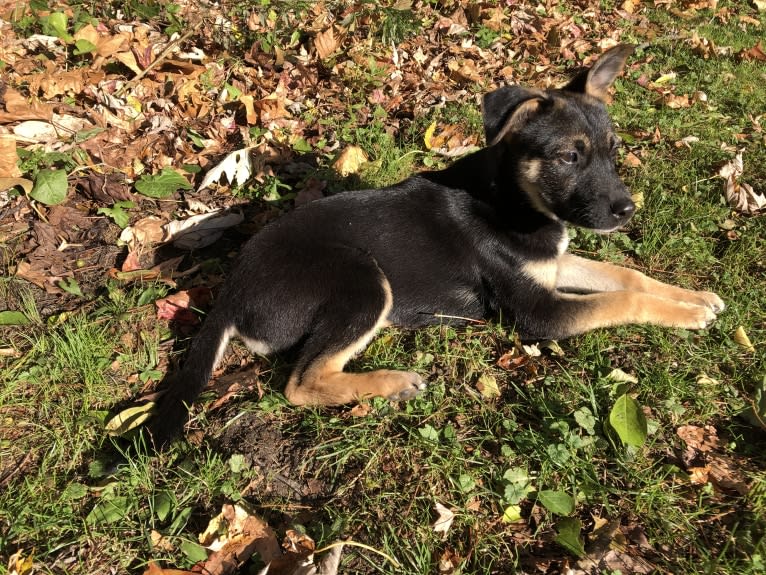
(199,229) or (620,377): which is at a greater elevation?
(620,377)

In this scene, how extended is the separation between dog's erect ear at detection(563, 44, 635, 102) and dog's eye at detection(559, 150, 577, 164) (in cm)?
70

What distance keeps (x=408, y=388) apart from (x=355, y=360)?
545 mm

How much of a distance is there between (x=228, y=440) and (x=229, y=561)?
763mm

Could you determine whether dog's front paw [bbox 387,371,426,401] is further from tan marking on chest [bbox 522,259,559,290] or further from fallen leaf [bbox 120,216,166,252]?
fallen leaf [bbox 120,216,166,252]

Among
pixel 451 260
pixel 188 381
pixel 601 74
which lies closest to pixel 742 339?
pixel 451 260

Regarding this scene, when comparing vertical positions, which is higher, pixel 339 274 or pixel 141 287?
pixel 339 274

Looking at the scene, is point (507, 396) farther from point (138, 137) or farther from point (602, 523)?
point (138, 137)

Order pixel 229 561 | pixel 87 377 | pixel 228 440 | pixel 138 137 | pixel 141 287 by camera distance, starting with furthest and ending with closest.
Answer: pixel 138 137 < pixel 141 287 < pixel 87 377 < pixel 228 440 < pixel 229 561

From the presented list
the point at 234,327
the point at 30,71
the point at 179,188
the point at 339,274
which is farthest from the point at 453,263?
the point at 30,71

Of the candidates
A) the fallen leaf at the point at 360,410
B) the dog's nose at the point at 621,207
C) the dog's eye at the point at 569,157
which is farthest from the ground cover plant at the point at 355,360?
the dog's eye at the point at 569,157

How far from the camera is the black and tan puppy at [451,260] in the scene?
3572 mm

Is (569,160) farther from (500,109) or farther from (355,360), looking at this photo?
(355,360)

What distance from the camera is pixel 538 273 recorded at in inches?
Answer: 156

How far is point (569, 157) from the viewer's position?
365 cm
